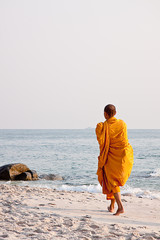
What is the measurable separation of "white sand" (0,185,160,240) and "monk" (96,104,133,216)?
562 mm

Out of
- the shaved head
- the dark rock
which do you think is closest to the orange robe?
the shaved head

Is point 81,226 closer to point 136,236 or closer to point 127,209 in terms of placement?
A: point 136,236

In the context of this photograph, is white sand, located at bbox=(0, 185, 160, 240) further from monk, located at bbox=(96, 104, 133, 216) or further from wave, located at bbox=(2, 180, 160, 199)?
wave, located at bbox=(2, 180, 160, 199)

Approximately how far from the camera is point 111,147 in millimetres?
5723

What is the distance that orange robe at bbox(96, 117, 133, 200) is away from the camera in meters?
5.62

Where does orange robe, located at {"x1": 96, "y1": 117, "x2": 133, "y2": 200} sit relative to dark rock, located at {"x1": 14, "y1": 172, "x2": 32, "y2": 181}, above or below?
above

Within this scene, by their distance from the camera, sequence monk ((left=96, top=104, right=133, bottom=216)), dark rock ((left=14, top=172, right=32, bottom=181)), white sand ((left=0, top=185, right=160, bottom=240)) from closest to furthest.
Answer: white sand ((left=0, top=185, right=160, bottom=240)), monk ((left=96, top=104, right=133, bottom=216)), dark rock ((left=14, top=172, right=32, bottom=181))

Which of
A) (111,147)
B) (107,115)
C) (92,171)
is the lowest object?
(92,171)

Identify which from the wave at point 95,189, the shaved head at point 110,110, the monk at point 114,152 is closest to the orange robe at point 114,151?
the monk at point 114,152

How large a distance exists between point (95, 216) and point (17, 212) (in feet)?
4.70

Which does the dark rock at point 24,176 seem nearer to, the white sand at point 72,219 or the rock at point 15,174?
the rock at point 15,174

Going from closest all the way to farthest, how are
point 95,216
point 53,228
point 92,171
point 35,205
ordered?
point 53,228 → point 95,216 → point 35,205 → point 92,171

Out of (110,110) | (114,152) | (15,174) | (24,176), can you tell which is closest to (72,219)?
(114,152)

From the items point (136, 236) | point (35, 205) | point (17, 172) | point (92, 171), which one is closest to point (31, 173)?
point (17, 172)
